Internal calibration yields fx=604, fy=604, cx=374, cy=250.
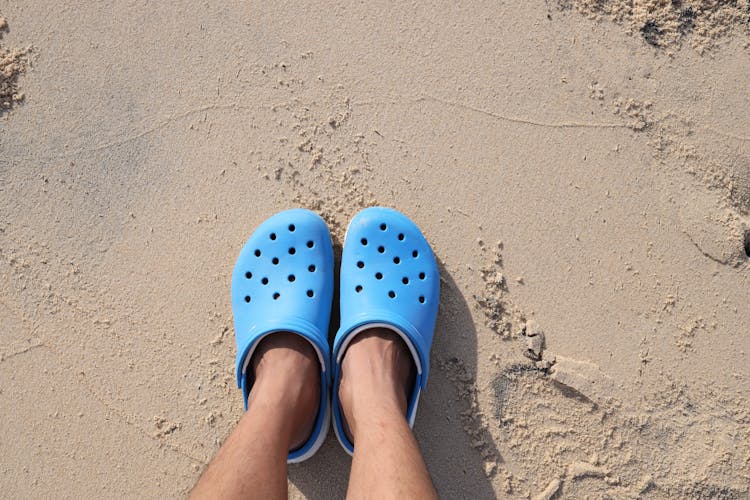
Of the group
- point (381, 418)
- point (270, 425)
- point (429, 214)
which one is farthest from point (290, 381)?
point (429, 214)

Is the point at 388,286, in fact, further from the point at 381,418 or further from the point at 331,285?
the point at 381,418

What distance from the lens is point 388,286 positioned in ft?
5.81

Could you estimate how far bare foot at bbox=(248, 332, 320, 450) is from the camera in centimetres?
158

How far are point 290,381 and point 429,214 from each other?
61 centimetres

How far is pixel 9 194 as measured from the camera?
177cm

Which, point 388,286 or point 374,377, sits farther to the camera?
point 388,286

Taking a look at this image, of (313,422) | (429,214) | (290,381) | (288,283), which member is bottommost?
(313,422)

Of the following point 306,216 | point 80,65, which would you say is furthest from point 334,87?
point 80,65

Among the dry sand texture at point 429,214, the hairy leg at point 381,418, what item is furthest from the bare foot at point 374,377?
the dry sand texture at point 429,214

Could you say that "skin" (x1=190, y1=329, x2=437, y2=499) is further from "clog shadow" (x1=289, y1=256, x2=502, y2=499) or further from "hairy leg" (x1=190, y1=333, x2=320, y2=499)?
"clog shadow" (x1=289, y1=256, x2=502, y2=499)

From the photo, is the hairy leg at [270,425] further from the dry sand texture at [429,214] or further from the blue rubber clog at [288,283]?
the dry sand texture at [429,214]

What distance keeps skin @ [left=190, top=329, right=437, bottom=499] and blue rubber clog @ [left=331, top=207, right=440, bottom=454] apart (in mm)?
46

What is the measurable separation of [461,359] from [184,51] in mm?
1214

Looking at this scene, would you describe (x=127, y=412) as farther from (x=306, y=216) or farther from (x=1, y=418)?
(x=306, y=216)
